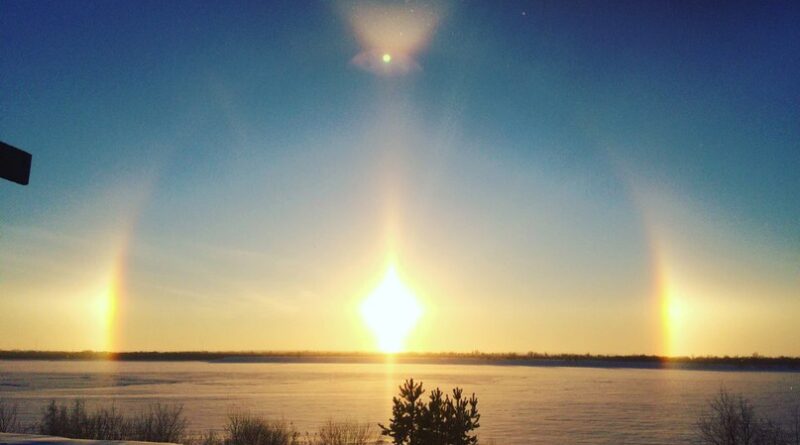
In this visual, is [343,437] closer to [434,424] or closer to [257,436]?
[257,436]

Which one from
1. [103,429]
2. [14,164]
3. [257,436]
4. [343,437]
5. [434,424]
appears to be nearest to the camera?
[14,164]

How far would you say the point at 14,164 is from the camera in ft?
17.0

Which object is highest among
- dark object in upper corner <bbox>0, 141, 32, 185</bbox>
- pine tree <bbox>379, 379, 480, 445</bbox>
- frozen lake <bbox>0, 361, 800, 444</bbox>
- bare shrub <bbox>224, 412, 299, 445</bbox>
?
dark object in upper corner <bbox>0, 141, 32, 185</bbox>

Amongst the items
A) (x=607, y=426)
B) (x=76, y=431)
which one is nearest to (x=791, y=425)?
(x=607, y=426)

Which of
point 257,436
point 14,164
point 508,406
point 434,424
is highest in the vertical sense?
point 14,164

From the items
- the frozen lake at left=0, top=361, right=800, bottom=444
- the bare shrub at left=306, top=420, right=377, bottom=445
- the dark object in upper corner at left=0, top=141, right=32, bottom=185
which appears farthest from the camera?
the frozen lake at left=0, top=361, right=800, bottom=444

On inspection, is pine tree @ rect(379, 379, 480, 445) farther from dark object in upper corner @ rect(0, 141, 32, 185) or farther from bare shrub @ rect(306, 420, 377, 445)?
bare shrub @ rect(306, 420, 377, 445)

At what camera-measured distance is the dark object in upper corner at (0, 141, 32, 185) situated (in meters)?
5.11

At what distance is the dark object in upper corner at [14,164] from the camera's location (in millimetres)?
5109

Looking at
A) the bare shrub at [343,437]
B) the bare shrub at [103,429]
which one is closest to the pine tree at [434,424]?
the bare shrub at [343,437]

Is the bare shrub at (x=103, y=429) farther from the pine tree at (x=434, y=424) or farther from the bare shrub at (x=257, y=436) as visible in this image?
the pine tree at (x=434, y=424)

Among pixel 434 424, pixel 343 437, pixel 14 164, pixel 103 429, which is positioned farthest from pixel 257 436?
pixel 14 164

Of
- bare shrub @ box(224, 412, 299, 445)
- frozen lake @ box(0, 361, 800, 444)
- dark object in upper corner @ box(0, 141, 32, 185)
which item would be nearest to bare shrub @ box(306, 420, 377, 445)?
bare shrub @ box(224, 412, 299, 445)

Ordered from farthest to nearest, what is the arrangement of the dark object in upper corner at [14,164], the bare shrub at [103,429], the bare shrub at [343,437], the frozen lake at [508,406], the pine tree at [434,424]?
the frozen lake at [508,406] → the bare shrub at [103,429] → the bare shrub at [343,437] → the pine tree at [434,424] → the dark object in upper corner at [14,164]
